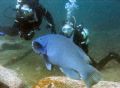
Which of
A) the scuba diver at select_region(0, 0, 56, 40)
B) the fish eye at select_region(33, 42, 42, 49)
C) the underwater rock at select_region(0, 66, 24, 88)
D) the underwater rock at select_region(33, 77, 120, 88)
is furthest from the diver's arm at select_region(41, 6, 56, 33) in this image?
the fish eye at select_region(33, 42, 42, 49)

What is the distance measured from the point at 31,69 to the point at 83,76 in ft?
18.7

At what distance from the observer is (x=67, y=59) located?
2279mm

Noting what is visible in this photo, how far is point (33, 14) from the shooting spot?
23.8 ft

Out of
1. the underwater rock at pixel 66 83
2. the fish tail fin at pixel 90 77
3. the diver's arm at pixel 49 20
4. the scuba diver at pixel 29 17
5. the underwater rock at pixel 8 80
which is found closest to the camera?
the fish tail fin at pixel 90 77

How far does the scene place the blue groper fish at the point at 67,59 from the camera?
228cm

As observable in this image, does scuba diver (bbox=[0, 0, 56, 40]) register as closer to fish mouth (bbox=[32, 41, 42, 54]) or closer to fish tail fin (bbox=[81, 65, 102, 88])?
fish mouth (bbox=[32, 41, 42, 54])

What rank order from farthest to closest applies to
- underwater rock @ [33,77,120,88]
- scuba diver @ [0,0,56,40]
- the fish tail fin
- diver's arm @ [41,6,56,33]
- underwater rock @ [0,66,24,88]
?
diver's arm @ [41,6,56,33] → scuba diver @ [0,0,56,40] → underwater rock @ [0,66,24,88] → underwater rock @ [33,77,120,88] → the fish tail fin

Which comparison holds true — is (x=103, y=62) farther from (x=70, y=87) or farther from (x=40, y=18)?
(x=70, y=87)

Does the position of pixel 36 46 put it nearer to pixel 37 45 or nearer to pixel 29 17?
pixel 37 45

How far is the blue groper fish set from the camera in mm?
2275

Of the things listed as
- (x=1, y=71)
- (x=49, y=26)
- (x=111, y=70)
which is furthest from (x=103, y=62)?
(x=1, y=71)

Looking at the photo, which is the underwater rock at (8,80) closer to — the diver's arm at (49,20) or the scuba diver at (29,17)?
the scuba diver at (29,17)

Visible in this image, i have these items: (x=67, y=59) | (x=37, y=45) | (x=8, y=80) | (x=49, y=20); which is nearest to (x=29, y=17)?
(x=49, y=20)

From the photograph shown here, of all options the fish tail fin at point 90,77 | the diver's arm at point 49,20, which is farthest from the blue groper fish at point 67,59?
the diver's arm at point 49,20
